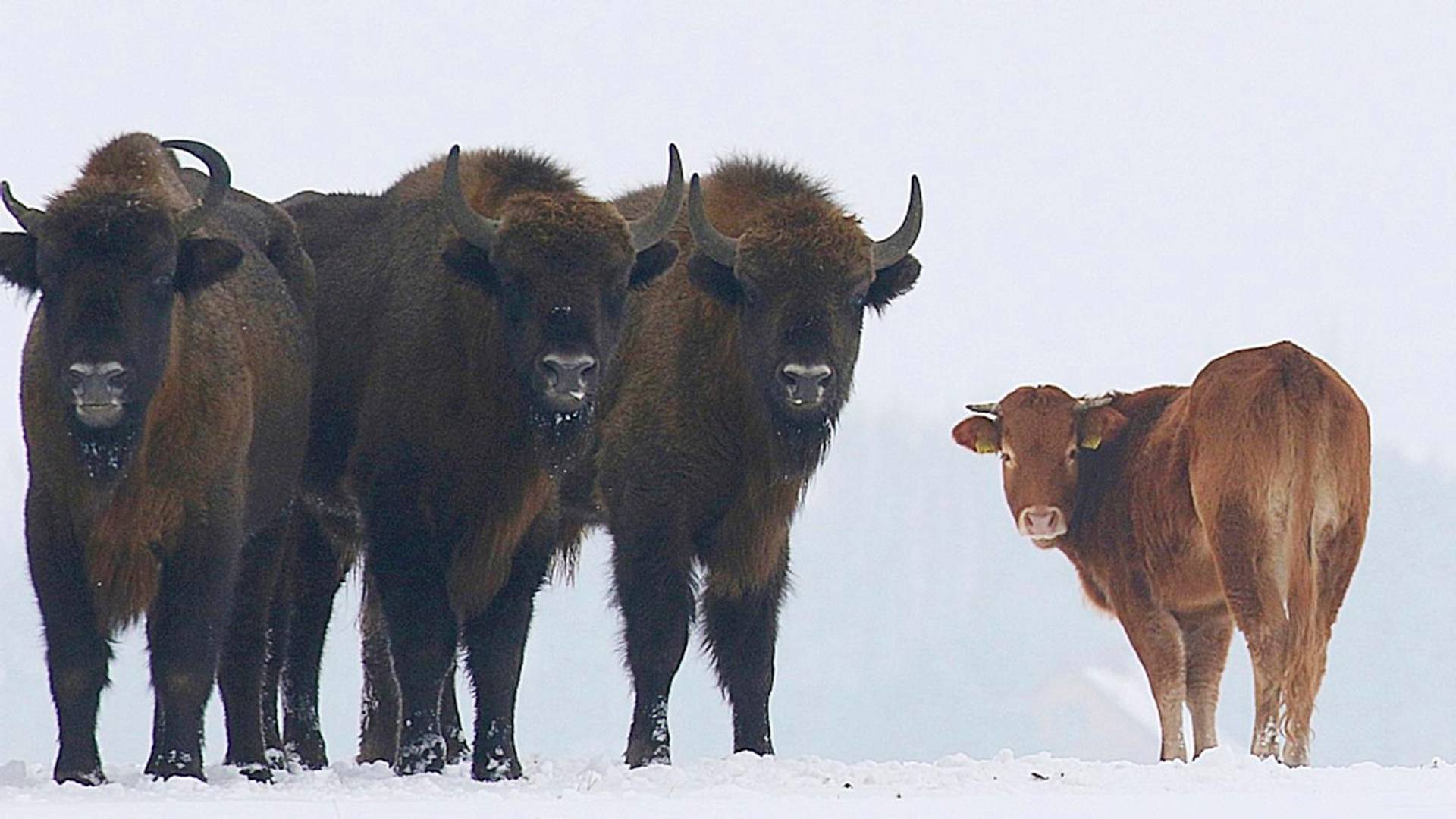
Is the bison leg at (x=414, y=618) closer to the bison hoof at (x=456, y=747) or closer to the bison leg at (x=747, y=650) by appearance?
the bison hoof at (x=456, y=747)

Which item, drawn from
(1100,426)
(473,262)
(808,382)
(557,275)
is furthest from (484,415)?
(1100,426)

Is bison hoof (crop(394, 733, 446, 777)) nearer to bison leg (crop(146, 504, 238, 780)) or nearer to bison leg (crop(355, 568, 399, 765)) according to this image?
bison leg (crop(146, 504, 238, 780))

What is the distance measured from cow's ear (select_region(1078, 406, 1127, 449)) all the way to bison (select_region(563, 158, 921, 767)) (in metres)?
4.30

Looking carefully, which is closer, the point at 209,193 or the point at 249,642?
the point at 209,193

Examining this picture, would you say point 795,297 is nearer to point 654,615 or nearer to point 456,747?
point 654,615

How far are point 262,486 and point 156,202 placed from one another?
1.64 meters

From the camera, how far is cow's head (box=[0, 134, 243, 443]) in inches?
409

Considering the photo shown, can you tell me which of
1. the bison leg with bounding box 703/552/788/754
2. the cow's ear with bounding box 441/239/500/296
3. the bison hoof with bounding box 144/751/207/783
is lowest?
the bison hoof with bounding box 144/751/207/783

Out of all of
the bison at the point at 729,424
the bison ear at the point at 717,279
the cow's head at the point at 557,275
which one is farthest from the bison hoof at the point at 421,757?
the bison ear at the point at 717,279

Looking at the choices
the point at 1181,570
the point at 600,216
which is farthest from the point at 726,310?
the point at 1181,570

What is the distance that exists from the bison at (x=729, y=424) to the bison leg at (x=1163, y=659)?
4010 mm

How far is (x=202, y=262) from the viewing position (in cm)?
1111

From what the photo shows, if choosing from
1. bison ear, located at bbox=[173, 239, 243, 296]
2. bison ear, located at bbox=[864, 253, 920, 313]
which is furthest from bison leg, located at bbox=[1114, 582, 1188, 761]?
bison ear, located at bbox=[173, 239, 243, 296]

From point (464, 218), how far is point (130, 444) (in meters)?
2.12
